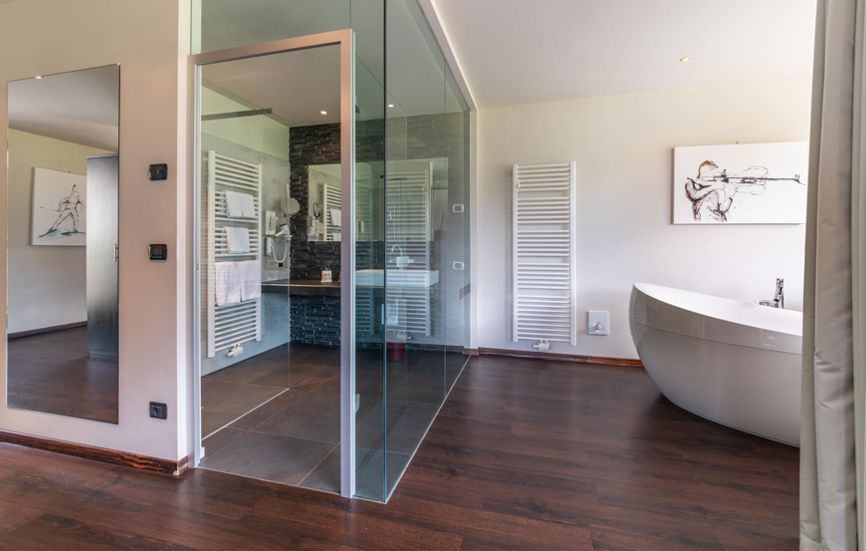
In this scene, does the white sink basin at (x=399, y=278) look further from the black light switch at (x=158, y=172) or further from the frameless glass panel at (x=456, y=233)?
the black light switch at (x=158, y=172)

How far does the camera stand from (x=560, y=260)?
3.97m

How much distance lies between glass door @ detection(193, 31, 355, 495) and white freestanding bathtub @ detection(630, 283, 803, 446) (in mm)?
2201

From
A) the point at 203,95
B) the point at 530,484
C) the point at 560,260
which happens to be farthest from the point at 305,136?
the point at 530,484

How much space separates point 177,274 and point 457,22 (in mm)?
2394

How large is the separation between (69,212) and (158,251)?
2.70 feet

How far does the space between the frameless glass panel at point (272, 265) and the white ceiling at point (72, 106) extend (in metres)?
0.46

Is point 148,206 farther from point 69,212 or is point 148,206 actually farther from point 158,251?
point 69,212

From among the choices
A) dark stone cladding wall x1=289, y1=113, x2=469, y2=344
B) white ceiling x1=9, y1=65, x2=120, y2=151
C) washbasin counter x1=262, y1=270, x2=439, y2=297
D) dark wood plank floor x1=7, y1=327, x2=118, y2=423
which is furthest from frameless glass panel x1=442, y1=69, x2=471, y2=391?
dark wood plank floor x1=7, y1=327, x2=118, y2=423

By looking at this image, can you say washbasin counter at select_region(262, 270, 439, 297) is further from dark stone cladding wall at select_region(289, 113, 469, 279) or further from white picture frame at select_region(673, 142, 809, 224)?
white picture frame at select_region(673, 142, 809, 224)

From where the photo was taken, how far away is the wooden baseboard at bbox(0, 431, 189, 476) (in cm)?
196

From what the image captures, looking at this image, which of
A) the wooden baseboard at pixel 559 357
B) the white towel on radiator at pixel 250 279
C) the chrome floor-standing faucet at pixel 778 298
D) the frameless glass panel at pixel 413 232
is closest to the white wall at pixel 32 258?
the white towel on radiator at pixel 250 279

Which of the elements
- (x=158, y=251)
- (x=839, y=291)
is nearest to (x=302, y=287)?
(x=158, y=251)

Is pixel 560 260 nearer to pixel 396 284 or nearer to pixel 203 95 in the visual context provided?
pixel 396 284

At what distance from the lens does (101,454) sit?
6.75 feet
